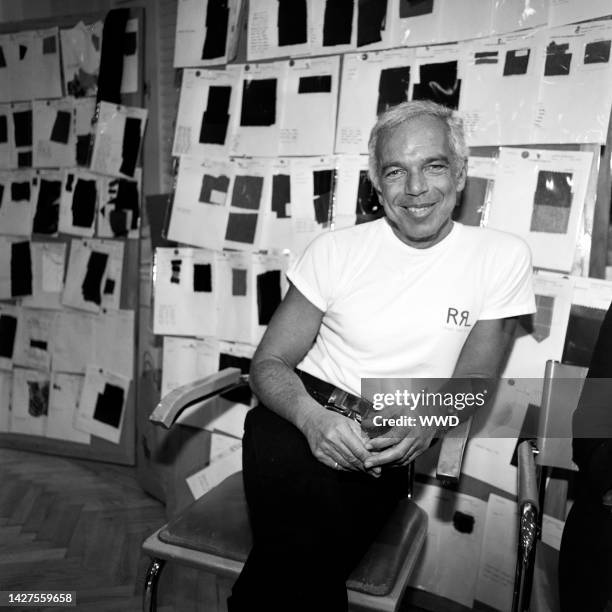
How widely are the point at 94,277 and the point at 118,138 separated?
618 mm

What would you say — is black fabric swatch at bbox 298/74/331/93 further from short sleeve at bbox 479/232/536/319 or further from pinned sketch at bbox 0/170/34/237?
pinned sketch at bbox 0/170/34/237

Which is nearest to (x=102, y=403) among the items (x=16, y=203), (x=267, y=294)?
(x=16, y=203)

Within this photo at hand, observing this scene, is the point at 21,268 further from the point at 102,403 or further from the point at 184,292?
the point at 184,292

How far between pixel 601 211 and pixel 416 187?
1.66 ft

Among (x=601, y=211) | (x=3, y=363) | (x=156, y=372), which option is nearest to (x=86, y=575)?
(x=156, y=372)

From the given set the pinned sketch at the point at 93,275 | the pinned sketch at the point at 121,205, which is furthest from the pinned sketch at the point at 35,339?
the pinned sketch at the point at 121,205

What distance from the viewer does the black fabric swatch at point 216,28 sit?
6.39 ft

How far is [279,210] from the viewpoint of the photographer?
6.30 ft

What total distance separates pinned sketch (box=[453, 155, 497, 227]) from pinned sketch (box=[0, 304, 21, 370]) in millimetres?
2209

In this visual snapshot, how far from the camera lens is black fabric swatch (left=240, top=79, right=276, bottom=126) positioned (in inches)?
75.0

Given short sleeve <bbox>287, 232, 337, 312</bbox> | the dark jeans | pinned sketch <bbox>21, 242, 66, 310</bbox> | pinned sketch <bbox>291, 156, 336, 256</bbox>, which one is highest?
pinned sketch <bbox>291, 156, 336, 256</bbox>

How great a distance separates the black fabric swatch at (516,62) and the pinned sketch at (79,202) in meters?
1.71

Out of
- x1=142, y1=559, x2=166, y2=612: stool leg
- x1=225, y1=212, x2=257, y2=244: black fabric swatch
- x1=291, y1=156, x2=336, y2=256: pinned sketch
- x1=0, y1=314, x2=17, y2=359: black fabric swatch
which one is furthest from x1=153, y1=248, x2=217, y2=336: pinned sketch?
x1=0, y1=314, x2=17, y2=359: black fabric swatch

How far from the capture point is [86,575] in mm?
1878
